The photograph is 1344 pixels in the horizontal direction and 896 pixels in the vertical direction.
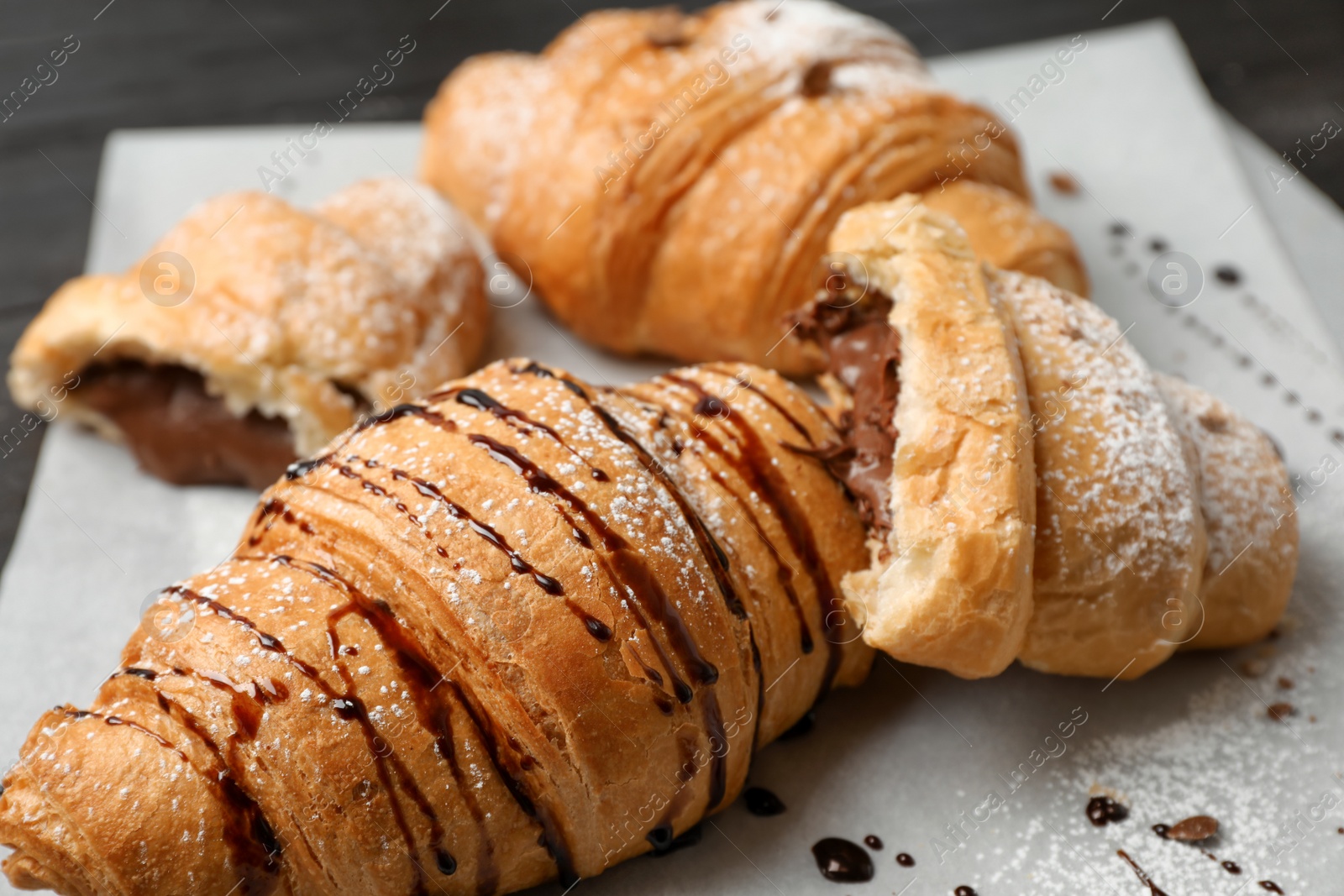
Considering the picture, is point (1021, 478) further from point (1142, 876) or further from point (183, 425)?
point (183, 425)

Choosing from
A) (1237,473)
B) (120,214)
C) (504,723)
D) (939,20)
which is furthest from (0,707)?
(939,20)

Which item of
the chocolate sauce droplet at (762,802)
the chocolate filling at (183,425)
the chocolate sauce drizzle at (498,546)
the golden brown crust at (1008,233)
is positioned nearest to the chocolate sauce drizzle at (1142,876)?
the chocolate sauce droplet at (762,802)

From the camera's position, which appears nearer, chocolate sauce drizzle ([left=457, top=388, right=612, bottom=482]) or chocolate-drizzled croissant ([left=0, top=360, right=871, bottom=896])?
chocolate-drizzled croissant ([left=0, top=360, right=871, bottom=896])

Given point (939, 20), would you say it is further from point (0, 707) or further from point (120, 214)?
point (0, 707)

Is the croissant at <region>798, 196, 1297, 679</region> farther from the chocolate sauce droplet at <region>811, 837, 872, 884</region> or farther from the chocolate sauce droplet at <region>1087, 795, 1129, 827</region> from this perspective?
the chocolate sauce droplet at <region>811, 837, 872, 884</region>

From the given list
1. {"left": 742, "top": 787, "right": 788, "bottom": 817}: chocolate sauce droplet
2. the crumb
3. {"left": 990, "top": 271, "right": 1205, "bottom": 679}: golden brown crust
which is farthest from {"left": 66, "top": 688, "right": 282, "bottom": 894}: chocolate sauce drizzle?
the crumb

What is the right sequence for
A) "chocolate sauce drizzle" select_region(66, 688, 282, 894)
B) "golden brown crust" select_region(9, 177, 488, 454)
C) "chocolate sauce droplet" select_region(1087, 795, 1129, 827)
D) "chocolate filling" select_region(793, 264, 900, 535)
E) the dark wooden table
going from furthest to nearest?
the dark wooden table < "golden brown crust" select_region(9, 177, 488, 454) < "chocolate sauce droplet" select_region(1087, 795, 1129, 827) < "chocolate filling" select_region(793, 264, 900, 535) < "chocolate sauce drizzle" select_region(66, 688, 282, 894)

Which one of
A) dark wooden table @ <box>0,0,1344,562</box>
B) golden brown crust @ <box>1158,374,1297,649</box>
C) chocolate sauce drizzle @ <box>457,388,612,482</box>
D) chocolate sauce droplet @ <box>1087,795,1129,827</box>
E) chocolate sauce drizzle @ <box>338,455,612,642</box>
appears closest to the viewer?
chocolate sauce drizzle @ <box>338,455,612,642</box>
